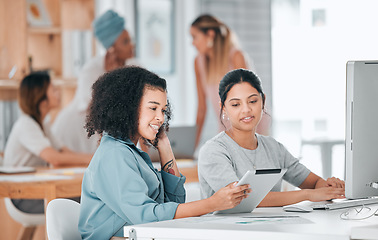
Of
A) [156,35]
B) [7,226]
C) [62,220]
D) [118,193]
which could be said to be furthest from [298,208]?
[156,35]

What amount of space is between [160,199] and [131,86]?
37 cm

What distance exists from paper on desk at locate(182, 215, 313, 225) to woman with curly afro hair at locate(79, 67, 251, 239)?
39 mm

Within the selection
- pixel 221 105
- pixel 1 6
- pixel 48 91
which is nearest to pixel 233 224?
pixel 221 105

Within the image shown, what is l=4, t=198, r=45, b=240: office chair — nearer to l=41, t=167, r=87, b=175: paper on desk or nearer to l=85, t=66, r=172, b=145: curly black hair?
l=41, t=167, r=87, b=175: paper on desk

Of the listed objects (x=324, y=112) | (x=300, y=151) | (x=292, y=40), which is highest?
(x=292, y=40)

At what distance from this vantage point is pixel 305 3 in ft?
20.4

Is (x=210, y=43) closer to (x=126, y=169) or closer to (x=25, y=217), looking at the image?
(x=25, y=217)

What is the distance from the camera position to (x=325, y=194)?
6.95ft

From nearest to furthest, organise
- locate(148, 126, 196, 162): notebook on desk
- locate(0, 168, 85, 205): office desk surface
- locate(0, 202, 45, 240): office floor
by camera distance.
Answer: locate(0, 168, 85, 205): office desk surface
locate(148, 126, 196, 162): notebook on desk
locate(0, 202, 45, 240): office floor

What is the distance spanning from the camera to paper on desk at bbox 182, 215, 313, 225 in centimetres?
165

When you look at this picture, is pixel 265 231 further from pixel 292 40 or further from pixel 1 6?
pixel 292 40

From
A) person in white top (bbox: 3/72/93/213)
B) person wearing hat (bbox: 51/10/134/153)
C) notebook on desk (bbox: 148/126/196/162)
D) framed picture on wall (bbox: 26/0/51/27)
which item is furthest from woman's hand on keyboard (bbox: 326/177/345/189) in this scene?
framed picture on wall (bbox: 26/0/51/27)

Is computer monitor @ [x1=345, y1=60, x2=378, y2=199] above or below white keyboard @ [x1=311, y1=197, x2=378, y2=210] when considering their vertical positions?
above

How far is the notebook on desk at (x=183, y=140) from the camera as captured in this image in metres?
A: 3.57
